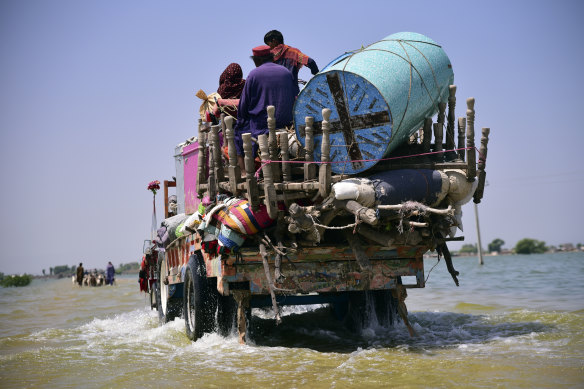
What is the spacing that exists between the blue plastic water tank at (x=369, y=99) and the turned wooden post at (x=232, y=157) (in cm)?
66

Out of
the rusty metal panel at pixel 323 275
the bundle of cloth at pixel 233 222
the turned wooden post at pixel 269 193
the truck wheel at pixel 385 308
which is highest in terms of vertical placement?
the turned wooden post at pixel 269 193

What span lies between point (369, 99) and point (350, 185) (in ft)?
2.76

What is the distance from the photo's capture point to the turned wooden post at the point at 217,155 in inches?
264

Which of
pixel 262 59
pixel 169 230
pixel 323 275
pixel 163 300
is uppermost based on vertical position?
pixel 262 59

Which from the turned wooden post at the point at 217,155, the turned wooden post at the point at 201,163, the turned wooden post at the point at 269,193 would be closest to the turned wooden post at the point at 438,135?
the turned wooden post at the point at 269,193

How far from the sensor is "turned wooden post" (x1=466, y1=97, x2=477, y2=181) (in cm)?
595

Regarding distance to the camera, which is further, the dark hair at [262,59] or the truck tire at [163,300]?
the truck tire at [163,300]

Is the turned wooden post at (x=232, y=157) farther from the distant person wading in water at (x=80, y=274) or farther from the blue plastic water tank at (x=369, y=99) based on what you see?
the distant person wading in water at (x=80, y=274)

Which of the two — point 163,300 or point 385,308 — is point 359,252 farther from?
point 163,300

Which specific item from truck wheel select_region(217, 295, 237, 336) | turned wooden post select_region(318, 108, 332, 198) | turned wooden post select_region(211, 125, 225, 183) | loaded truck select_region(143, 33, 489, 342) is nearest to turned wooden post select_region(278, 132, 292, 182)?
loaded truck select_region(143, 33, 489, 342)

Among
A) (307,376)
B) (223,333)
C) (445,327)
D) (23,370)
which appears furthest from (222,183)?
(445,327)

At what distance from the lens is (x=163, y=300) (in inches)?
419

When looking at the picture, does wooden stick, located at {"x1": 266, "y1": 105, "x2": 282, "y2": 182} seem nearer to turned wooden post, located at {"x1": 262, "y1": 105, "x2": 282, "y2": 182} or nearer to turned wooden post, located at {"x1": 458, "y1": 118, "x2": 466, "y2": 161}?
turned wooden post, located at {"x1": 262, "y1": 105, "x2": 282, "y2": 182}

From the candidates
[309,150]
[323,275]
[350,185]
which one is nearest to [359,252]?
[323,275]
